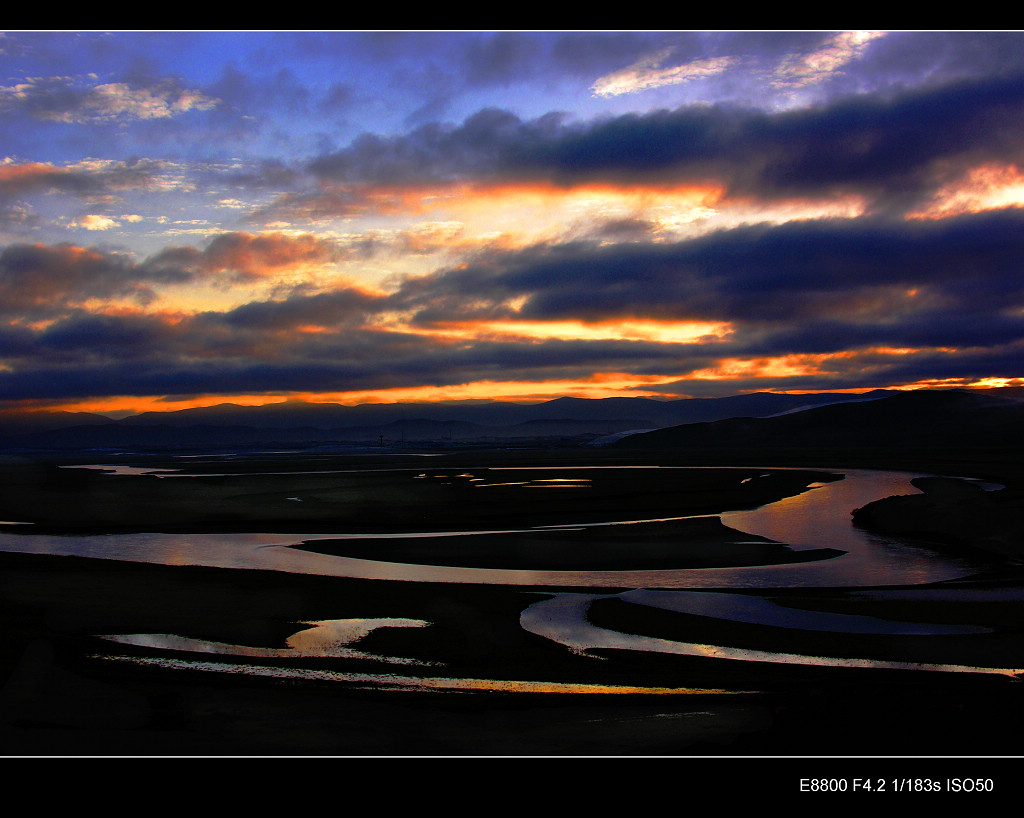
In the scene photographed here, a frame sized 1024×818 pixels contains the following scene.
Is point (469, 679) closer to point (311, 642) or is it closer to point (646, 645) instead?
point (646, 645)

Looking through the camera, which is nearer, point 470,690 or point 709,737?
point 709,737

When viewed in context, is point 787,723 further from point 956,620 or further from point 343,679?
point 956,620

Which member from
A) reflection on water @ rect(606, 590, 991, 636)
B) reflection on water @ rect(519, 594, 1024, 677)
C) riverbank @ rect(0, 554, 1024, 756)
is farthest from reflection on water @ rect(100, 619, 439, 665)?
reflection on water @ rect(606, 590, 991, 636)

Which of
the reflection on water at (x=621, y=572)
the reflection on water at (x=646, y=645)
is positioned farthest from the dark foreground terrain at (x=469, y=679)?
the reflection on water at (x=621, y=572)

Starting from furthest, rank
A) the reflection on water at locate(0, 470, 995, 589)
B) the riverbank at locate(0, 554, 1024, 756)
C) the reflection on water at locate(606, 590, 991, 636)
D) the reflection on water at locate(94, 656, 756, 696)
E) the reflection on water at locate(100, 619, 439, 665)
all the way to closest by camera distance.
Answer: the reflection on water at locate(0, 470, 995, 589)
the reflection on water at locate(606, 590, 991, 636)
the reflection on water at locate(100, 619, 439, 665)
the reflection on water at locate(94, 656, 756, 696)
the riverbank at locate(0, 554, 1024, 756)

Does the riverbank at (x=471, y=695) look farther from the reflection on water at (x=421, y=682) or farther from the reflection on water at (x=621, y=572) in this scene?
the reflection on water at (x=621, y=572)

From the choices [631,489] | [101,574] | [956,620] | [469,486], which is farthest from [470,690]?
[469,486]

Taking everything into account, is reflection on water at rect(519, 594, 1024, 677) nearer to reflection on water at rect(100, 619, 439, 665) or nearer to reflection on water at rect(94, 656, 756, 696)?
reflection on water at rect(94, 656, 756, 696)

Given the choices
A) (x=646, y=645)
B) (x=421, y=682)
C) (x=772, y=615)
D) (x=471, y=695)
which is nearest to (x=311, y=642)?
(x=421, y=682)
